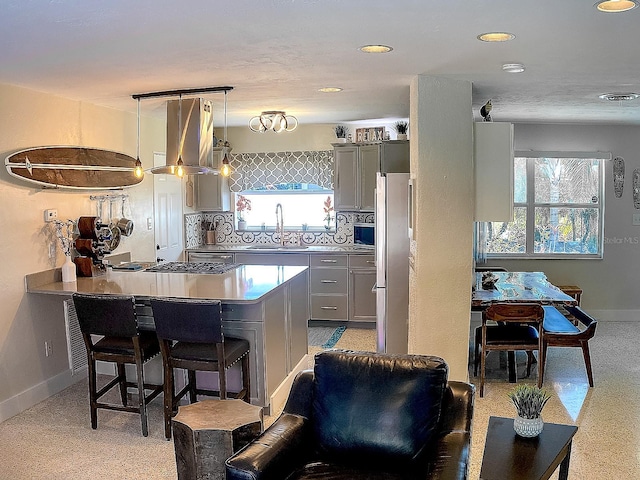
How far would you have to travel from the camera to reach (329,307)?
6875 millimetres

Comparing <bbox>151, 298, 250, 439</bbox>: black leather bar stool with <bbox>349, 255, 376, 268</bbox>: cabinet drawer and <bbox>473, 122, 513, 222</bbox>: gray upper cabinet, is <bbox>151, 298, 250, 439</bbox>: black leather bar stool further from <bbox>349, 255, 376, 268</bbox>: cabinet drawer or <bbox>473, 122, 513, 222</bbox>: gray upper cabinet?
<bbox>349, 255, 376, 268</bbox>: cabinet drawer

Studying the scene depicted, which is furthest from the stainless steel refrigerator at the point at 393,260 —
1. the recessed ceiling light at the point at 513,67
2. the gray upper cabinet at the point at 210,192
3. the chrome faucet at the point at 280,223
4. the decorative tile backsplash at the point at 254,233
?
the gray upper cabinet at the point at 210,192

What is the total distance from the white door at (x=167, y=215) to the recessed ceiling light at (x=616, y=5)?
481cm

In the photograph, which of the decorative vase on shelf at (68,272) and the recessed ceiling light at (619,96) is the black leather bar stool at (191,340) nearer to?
the decorative vase on shelf at (68,272)

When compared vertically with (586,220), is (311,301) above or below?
below

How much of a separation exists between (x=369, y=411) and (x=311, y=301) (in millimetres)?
4282

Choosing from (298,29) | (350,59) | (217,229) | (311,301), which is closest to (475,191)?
(350,59)

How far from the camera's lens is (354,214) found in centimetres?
736

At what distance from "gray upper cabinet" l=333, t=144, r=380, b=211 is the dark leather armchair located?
4.25 meters

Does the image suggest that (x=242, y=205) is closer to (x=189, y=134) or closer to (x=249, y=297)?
(x=189, y=134)

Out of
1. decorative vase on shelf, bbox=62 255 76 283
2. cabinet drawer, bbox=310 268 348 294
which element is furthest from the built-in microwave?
decorative vase on shelf, bbox=62 255 76 283

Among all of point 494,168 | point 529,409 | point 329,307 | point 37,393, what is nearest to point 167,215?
point 329,307

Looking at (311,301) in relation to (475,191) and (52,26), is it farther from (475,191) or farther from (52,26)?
(52,26)

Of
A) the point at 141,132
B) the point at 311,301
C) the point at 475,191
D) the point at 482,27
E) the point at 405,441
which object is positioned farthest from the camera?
the point at 311,301
